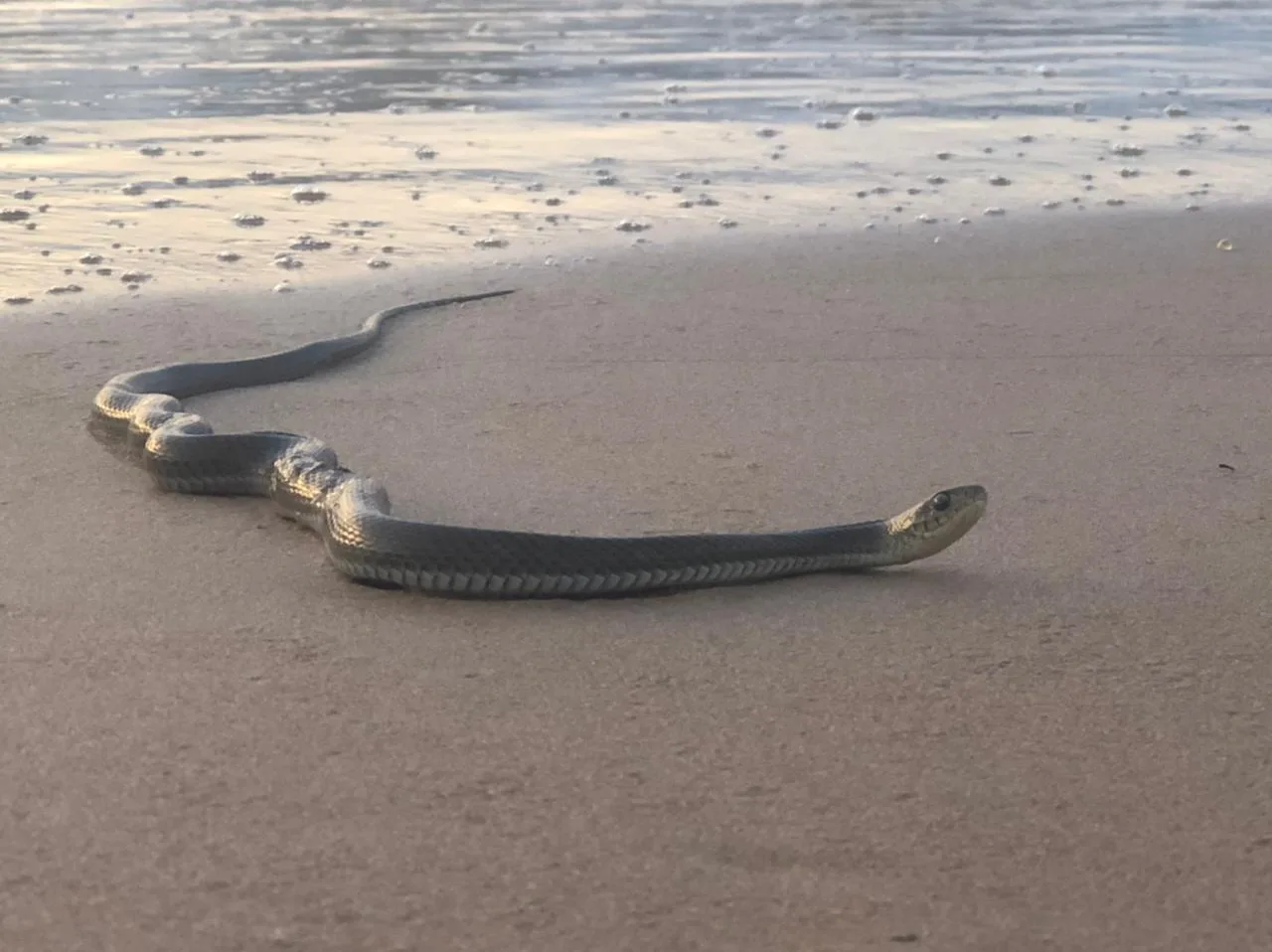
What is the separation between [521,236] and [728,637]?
4681 millimetres

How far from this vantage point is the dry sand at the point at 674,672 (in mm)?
2568

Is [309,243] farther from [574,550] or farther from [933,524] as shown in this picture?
[933,524]

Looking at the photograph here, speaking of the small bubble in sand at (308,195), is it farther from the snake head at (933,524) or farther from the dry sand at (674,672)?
the snake head at (933,524)

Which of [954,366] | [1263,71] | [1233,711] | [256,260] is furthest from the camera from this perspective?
[1263,71]

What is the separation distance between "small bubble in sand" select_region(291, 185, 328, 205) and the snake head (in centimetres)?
526

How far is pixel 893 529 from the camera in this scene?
4105 millimetres

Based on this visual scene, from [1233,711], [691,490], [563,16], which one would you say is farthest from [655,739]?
[563,16]

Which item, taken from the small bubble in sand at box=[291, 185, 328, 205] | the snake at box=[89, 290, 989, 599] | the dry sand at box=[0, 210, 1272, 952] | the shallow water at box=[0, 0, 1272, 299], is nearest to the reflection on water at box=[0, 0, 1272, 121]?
the shallow water at box=[0, 0, 1272, 299]

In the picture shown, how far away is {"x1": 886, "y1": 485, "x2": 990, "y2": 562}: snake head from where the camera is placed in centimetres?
409

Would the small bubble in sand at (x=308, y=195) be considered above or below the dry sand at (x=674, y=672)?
above

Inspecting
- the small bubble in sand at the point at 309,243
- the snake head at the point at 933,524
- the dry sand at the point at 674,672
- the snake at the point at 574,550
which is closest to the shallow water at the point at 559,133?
the small bubble in sand at the point at 309,243

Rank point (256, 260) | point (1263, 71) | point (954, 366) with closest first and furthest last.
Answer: point (954, 366)
point (256, 260)
point (1263, 71)

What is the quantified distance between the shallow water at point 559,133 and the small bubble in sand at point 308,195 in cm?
11

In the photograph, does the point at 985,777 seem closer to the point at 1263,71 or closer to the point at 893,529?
the point at 893,529
